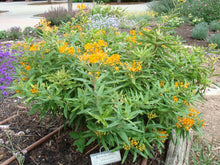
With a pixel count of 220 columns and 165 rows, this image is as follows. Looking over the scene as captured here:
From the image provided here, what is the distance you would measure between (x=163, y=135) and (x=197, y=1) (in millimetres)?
9523

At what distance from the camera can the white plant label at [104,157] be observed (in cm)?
175

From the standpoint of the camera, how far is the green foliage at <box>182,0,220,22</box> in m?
8.76

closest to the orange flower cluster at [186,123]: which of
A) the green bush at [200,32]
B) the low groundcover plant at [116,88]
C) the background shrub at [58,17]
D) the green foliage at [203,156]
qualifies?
the low groundcover plant at [116,88]

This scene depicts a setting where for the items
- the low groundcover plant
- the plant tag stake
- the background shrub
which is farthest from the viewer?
the background shrub

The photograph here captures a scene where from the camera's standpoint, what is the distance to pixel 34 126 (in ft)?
8.07

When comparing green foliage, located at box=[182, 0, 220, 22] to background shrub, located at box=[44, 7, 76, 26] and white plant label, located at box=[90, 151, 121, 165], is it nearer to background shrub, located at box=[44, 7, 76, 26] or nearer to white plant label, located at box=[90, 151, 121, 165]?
background shrub, located at box=[44, 7, 76, 26]

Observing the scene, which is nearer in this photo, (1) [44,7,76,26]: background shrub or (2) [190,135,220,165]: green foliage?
(2) [190,135,220,165]: green foliage

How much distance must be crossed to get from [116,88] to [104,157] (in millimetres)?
720

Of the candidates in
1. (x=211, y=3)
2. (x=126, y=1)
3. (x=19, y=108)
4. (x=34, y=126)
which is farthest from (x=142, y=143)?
(x=126, y=1)

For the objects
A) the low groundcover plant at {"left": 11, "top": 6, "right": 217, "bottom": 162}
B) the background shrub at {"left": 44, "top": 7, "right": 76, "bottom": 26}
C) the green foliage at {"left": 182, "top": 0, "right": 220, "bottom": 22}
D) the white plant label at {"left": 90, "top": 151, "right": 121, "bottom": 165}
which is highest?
the green foliage at {"left": 182, "top": 0, "right": 220, "bottom": 22}

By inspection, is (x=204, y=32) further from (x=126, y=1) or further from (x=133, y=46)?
(x=126, y=1)

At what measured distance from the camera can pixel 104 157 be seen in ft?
5.80

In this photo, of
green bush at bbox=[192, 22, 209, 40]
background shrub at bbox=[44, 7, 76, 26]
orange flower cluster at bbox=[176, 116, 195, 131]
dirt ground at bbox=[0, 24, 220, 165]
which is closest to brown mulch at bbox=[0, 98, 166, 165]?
dirt ground at bbox=[0, 24, 220, 165]

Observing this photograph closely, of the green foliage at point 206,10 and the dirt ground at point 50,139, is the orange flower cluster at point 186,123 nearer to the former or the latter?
the dirt ground at point 50,139
